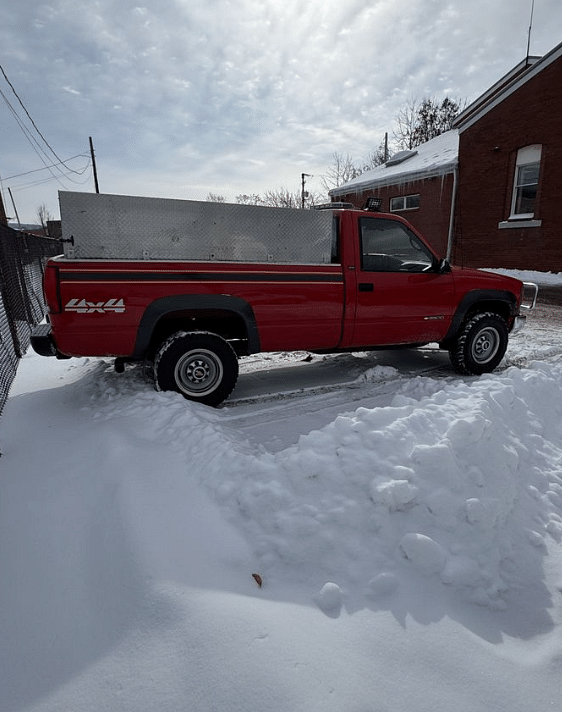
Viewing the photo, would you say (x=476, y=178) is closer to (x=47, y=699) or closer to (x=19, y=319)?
(x=19, y=319)

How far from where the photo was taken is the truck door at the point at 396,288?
4.70 m

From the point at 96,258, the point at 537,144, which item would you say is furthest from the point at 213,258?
the point at 537,144

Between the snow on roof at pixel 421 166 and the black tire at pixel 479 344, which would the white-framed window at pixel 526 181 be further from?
the black tire at pixel 479 344

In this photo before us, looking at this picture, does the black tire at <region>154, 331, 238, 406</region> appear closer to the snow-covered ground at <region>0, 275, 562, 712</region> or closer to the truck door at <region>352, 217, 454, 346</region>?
the snow-covered ground at <region>0, 275, 562, 712</region>

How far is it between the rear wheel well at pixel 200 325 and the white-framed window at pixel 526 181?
14757mm

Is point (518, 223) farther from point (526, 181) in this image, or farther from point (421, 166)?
point (421, 166)

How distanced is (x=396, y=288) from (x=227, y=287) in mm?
1931

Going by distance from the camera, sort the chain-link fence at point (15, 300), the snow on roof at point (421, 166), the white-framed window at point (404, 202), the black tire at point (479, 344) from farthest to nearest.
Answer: the white-framed window at point (404, 202) < the snow on roof at point (421, 166) < the chain-link fence at point (15, 300) < the black tire at point (479, 344)

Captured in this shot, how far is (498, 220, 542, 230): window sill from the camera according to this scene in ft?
48.7

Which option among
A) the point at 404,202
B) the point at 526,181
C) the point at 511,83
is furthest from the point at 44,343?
the point at 404,202

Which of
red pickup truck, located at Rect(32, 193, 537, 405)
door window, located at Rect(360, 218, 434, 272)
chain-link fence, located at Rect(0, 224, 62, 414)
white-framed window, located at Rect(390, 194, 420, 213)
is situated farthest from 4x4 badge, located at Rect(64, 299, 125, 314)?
white-framed window, located at Rect(390, 194, 420, 213)

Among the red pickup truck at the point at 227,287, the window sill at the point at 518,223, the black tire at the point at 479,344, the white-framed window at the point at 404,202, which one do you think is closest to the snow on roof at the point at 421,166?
the white-framed window at the point at 404,202

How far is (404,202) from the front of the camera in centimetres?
2111

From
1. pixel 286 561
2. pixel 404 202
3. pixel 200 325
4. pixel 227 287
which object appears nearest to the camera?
pixel 286 561
